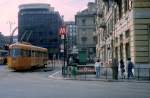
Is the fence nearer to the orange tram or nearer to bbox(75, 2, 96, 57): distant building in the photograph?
the orange tram

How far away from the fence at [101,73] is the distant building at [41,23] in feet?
345

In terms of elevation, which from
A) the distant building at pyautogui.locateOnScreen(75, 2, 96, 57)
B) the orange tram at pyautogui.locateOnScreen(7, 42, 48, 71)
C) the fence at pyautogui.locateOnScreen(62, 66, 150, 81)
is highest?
the distant building at pyautogui.locateOnScreen(75, 2, 96, 57)

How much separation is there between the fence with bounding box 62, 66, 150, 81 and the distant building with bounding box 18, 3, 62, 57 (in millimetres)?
105159

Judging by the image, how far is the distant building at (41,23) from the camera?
145m

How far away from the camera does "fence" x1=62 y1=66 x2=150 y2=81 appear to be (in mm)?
32906

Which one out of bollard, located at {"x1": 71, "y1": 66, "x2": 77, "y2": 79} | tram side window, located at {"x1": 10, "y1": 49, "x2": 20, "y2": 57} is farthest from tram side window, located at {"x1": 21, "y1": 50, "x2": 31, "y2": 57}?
bollard, located at {"x1": 71, "y1": 66, "x2": 77, "y2": 79}

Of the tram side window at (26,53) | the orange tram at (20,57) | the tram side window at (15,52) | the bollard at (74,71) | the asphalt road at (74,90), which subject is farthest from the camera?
the tram side window at (26,53)

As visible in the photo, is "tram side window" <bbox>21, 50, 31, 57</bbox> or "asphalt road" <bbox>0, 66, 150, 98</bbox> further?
"tram side window" <bbox>21, 50, 31, 57</bbox>

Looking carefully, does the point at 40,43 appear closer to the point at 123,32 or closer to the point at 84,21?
the point at 84,21

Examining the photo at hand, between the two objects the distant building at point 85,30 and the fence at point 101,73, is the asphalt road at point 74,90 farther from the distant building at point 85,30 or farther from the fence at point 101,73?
the distant building at point 85,30

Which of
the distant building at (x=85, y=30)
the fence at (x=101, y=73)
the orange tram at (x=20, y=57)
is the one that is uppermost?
the distant building at (x=85, y=30)

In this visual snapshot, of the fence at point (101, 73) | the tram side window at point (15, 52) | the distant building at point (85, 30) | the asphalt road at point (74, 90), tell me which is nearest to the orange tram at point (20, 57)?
the tram side window at point (15, 52)

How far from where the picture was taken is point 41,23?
14838cm

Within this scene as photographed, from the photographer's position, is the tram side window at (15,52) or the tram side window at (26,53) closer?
the tram side window at (15,52)
